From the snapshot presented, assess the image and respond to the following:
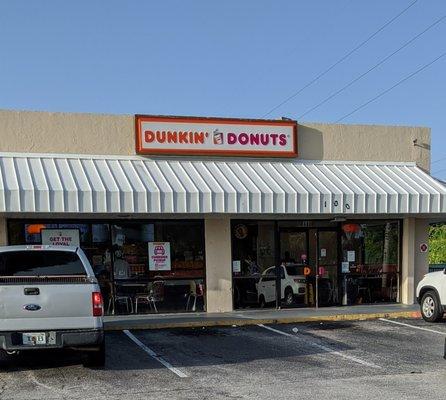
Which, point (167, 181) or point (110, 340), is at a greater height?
point (167, 181)

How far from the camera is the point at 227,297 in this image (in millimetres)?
14695

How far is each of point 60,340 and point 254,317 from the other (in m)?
6.86

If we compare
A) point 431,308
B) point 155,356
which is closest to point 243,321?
point 155,356

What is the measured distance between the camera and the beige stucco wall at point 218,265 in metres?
14.5

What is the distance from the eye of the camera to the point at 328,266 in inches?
629

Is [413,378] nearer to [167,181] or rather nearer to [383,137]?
[167,181]

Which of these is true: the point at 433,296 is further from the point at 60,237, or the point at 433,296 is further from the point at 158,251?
the point at 60,237

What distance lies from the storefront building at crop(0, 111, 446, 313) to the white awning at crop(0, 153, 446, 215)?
0.10 ft

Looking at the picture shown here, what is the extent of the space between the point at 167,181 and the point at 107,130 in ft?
7.01

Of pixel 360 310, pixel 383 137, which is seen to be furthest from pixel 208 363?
pixel 383 137

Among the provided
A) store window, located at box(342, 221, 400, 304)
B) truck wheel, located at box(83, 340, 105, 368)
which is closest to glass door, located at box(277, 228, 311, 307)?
store window, located at box(342, 221, 400, 304)

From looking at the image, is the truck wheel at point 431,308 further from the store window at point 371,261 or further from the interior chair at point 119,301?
the interior chair at point 119,301

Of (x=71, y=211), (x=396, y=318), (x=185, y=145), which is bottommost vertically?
(x=396, y=318)

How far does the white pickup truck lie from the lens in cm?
729
